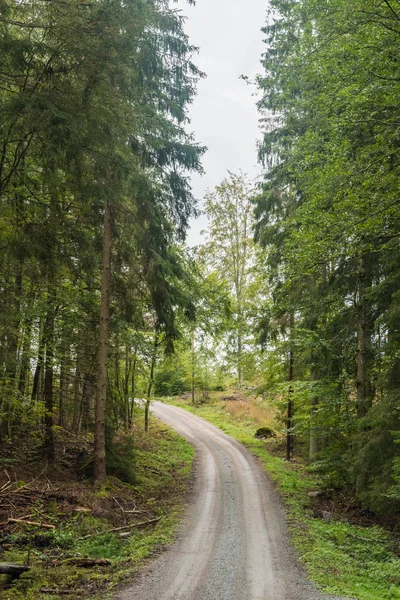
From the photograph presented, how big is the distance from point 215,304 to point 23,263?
786 centimetres

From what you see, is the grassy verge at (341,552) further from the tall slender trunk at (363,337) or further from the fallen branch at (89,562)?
the fallen branch at (89,562)

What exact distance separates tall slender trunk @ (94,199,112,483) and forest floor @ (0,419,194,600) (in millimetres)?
602

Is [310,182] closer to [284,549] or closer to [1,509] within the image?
[284,549]

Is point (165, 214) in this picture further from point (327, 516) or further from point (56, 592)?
point (56, 592)

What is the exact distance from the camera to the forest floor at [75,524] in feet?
21.1

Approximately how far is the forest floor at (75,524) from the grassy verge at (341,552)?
2955mm

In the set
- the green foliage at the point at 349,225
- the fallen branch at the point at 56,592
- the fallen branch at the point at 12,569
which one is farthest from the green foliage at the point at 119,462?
the fallen branch at the point at 56,592

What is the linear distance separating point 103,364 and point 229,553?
18.3ft

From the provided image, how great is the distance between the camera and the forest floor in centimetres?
642

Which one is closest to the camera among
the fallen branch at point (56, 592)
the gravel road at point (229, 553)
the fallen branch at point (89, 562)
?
the fallen branch at point (56, 592)

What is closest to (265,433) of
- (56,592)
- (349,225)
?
(349,225)

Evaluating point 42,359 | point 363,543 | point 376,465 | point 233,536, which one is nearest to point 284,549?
point 233,536

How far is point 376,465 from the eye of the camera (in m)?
10.0

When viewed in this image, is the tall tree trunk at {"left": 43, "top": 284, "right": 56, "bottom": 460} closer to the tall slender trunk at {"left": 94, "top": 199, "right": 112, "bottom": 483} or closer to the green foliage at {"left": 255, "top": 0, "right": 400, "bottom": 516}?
the tall slender trunk at {"left": 94, "top": 199, "right": 112, "bottom": 483}
